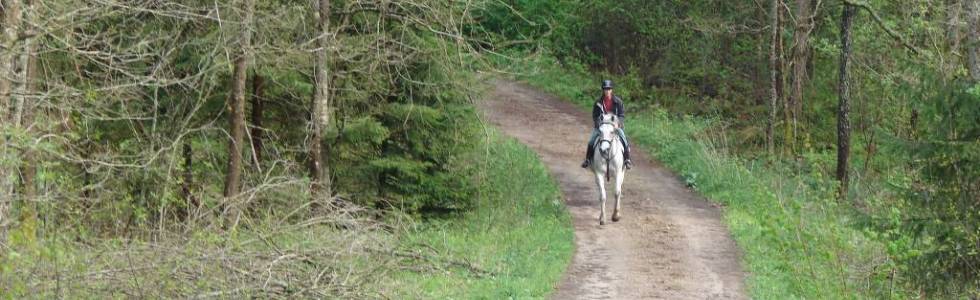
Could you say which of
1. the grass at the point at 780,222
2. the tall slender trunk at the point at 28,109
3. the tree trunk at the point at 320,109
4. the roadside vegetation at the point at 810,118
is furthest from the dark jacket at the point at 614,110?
the tall slender trunk at the point at 28,109

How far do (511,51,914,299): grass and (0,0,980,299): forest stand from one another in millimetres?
77

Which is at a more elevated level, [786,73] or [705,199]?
[786,73]

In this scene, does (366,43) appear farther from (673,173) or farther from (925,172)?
(673,173)

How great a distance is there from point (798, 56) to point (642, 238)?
10346mm

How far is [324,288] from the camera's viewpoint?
12.6 m

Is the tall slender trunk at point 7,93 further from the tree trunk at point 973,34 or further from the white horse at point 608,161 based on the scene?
the tree trunk at point 973,34

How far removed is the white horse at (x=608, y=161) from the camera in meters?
21.1

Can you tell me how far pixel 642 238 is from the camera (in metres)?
19.9

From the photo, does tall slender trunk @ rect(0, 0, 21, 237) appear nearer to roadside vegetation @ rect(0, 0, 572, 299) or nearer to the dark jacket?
roadside vegetation @ rect(0, 0, 572, 299)

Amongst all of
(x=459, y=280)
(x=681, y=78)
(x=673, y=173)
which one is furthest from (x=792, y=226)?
(x=681, y=78)

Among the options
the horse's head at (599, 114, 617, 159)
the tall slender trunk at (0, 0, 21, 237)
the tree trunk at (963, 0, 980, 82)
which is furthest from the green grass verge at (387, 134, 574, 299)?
the tree trunk at (963, 0, 980, 82)

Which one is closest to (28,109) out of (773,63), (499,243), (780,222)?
(499,243)

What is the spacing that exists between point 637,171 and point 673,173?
81cm

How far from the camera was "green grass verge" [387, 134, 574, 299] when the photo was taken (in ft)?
49.1
